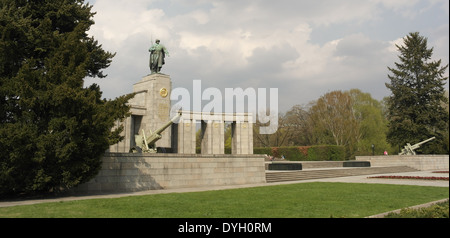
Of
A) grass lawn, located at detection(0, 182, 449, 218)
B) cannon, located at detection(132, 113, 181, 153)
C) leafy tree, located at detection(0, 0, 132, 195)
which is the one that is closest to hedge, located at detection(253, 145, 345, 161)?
cannon, located at detection(132, 113, 181, 153)

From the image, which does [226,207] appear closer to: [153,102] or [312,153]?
[153,102]

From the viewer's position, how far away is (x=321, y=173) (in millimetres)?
24484

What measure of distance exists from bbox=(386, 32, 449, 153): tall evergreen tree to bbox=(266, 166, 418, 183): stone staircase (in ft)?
18.4

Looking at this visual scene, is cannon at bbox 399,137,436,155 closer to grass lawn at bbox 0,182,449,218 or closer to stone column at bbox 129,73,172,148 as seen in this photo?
stone column at bbox 129,73,172,148

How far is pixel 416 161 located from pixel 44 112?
103 ft

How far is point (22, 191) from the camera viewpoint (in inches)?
474

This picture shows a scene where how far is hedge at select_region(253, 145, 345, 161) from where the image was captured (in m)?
42.2

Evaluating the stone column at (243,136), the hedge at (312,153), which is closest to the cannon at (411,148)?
the hedge at (312,153)

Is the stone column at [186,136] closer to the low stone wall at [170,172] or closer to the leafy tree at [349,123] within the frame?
the low stone wall at [170,172]

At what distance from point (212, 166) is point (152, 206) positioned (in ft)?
26.2

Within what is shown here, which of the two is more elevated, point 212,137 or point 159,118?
point 159,118

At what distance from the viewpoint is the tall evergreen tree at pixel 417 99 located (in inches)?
1404

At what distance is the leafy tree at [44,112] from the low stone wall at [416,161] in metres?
27.9

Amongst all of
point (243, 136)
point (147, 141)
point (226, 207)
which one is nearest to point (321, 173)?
point (147, 141)
